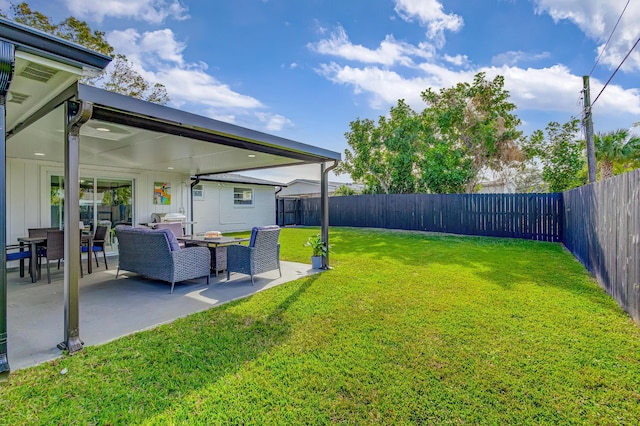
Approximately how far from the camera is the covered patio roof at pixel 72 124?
262 centimetres

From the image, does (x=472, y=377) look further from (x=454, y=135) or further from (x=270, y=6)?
(x=454, y=135)

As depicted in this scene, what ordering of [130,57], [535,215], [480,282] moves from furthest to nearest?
1. [130,57]
2. [535,215]
3. [480,282]

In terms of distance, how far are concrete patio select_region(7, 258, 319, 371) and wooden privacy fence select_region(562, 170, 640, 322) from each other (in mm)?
4885

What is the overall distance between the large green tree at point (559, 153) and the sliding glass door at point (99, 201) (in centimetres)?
1719

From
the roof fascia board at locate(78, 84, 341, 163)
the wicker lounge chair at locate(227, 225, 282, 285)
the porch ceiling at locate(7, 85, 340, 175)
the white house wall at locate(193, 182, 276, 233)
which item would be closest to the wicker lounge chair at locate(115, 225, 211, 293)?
the wicker lounge chair at locate(227, 225, 282, 285)

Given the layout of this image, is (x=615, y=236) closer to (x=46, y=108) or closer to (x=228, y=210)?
(x=46, y=108)

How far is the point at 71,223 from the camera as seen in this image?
122 inches

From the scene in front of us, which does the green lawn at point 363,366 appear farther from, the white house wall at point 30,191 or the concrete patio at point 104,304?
the white house wall at point 30,191

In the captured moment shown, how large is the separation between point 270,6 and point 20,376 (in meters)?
8.93

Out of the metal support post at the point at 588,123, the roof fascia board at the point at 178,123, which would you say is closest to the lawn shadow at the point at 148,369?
the roof fascia board at the point at 178,123

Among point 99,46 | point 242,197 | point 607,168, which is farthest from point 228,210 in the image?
point 607,168

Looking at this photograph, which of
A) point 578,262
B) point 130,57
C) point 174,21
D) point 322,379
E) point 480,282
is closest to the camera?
point 322,379

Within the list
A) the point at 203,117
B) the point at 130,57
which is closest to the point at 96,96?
the point at 203,117

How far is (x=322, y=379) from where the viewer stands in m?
2.64
